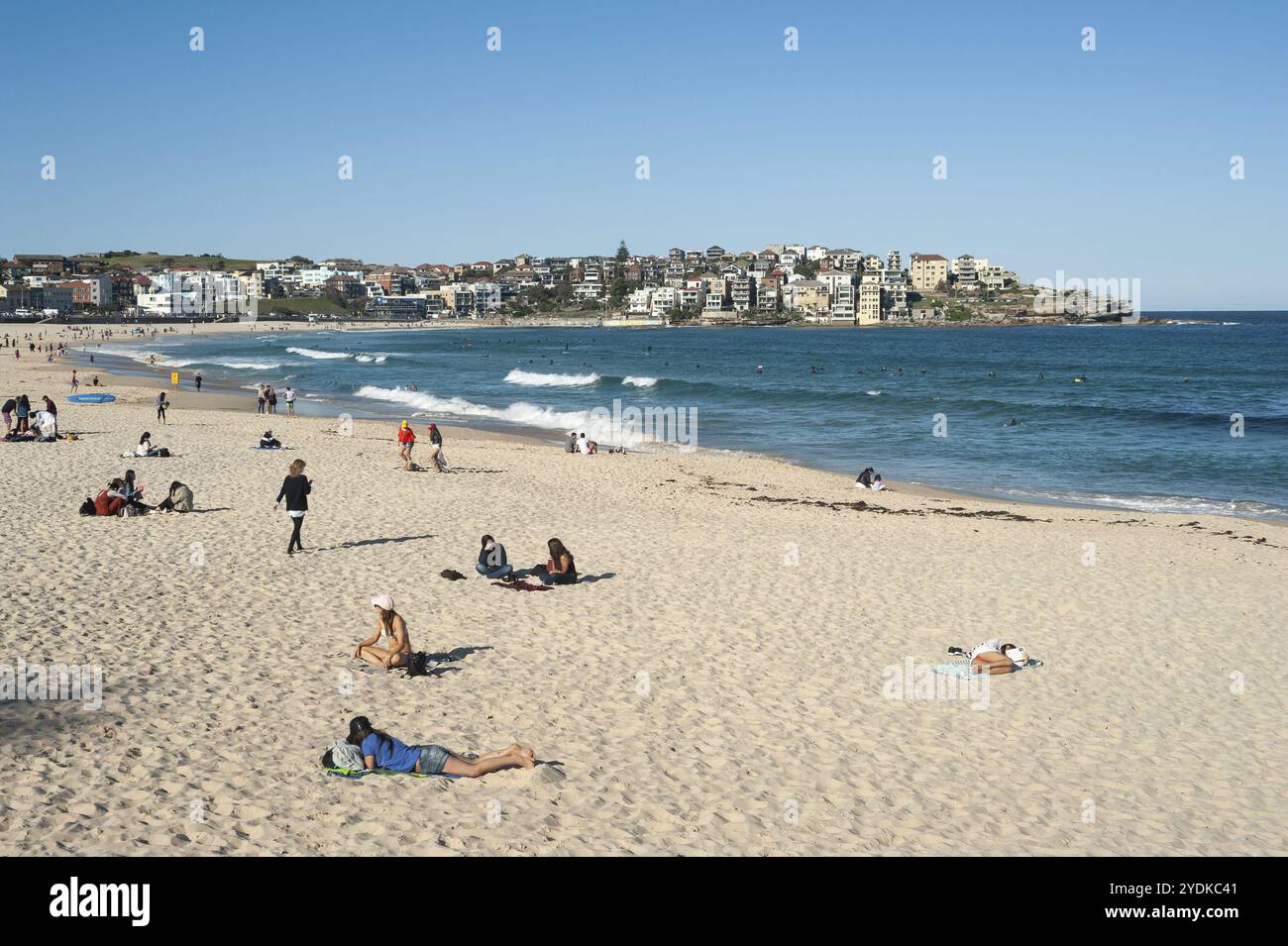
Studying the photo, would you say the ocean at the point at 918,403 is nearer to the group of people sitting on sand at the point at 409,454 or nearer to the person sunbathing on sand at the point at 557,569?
the group of people sitting on sand at the point at 409,454

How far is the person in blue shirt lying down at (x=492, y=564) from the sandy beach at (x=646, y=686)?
0.34 metres

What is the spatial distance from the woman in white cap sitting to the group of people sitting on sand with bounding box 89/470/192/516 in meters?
8.73

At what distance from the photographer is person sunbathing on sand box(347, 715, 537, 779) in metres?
Result: 8.07

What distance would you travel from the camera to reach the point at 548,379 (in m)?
71.8

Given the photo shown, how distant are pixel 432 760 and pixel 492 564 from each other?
255 inches

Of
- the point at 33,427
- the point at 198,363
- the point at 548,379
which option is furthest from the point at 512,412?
the point at 198,363

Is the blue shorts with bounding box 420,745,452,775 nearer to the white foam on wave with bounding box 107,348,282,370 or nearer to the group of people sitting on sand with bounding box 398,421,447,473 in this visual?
the group of people sitting on sand with bounding box 398,421,447,473

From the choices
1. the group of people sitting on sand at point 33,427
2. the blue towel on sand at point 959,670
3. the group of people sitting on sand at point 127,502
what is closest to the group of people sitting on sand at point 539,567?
the blue towel on sand at point 959,670

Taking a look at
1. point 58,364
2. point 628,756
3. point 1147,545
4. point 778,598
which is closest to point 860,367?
point 58,364

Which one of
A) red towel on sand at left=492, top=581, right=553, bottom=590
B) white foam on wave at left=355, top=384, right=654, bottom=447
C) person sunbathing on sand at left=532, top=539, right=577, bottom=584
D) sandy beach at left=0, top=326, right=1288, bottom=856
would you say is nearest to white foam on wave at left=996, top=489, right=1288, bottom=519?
sandy beach at left=0, top=326, right=1288, bottom=856

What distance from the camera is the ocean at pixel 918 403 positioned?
31281mm
